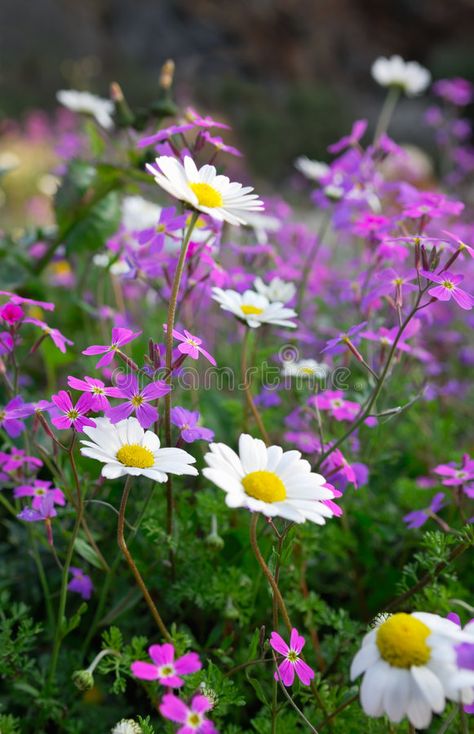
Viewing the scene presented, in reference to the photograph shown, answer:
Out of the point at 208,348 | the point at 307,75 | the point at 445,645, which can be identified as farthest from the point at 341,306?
the point at 307,75

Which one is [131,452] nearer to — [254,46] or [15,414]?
[15,414]

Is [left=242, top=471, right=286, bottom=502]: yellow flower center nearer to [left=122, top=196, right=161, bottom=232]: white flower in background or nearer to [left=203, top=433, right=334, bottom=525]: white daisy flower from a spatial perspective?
[left=203, top=433, right=334, bottom=525]: white daisy flower

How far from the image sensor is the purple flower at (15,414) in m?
1.01

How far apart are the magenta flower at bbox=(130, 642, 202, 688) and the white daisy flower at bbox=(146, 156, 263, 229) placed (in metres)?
0.52

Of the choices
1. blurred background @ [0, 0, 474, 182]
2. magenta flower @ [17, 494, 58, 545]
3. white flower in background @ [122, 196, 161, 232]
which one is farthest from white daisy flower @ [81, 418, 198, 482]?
blurred background @ [0, 0, 474, 182]

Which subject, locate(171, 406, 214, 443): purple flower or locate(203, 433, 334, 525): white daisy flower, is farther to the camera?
locate(171, 406, 214, 443): purple flower

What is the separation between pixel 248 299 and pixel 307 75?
12665mm

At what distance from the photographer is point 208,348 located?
7.66 ft

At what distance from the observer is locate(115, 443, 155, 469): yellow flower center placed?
841 millimetres

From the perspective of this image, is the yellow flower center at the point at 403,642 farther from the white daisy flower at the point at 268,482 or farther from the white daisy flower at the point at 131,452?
the white daisy flower at the point at 131,452

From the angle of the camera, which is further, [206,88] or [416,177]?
[206,88]

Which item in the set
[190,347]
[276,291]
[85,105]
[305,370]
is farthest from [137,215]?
[190,347]

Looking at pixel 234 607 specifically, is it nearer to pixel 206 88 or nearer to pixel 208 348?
pixel 208 348

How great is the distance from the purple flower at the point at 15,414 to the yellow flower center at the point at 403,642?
1.88ft
